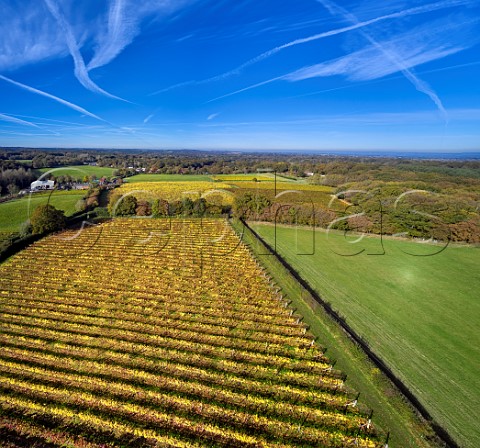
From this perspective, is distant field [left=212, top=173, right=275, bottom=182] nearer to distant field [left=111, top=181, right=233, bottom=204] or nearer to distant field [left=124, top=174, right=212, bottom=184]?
distant field [left=124, top=174, right=212, bottom=184]

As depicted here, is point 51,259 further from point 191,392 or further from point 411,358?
point 411,358

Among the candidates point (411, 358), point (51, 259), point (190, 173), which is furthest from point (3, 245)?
point (190, 173)

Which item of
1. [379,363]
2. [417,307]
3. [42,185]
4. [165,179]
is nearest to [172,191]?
[165,179]

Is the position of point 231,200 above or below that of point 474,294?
above

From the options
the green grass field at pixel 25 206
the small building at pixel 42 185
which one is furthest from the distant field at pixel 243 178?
the small building at pixel 42 185

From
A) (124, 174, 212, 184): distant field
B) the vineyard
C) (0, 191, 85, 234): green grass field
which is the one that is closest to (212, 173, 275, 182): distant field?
(124, 174, 212, 184): distant field
